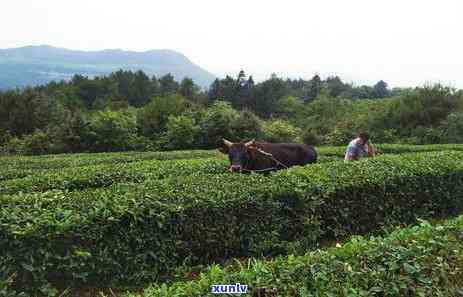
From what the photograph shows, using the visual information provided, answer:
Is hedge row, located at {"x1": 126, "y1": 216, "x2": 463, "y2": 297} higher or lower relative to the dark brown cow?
higher

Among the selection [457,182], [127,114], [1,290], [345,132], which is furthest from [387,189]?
[127,114]

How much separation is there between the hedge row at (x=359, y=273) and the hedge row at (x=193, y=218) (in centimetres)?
172

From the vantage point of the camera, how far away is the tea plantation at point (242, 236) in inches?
191

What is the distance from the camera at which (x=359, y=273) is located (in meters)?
4.82

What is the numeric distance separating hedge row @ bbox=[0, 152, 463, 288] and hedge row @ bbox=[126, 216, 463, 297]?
67.9 inches

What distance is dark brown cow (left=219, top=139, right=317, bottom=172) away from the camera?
39.0ft

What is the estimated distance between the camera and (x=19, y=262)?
5840 mm

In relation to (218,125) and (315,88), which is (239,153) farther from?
(315,88)

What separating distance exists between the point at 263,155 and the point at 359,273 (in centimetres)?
793

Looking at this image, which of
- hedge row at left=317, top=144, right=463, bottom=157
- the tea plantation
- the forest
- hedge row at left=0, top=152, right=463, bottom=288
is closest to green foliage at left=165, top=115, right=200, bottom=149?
the forest

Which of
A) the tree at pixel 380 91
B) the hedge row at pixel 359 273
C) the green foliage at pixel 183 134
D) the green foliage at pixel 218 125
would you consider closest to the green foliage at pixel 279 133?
the green foliage at pixel 218 125

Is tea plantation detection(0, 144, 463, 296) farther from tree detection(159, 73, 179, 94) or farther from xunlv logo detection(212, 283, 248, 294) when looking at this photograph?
tree detection(159, 73, 179, 94)

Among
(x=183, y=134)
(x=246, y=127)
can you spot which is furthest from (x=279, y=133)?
(x=183, y=134)

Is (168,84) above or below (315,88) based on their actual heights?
below
